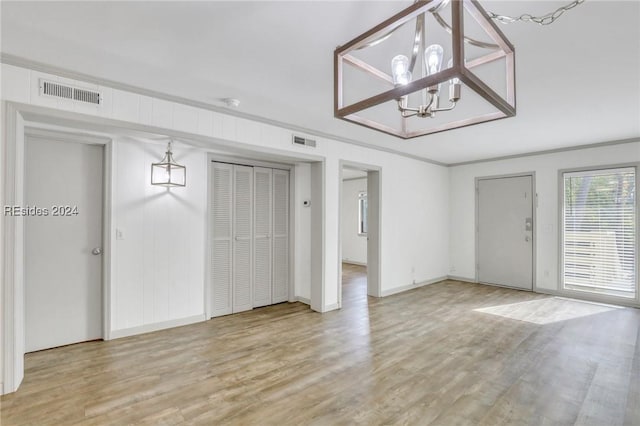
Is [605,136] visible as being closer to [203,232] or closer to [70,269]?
[203,232]

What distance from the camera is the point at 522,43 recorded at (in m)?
A: 2.20

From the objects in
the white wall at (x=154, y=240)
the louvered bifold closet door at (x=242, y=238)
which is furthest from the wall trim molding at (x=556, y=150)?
the white wall at (x=154, y=240)

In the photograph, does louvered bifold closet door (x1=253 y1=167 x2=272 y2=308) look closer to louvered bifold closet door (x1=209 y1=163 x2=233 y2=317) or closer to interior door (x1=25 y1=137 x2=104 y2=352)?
louvered bifold closet door (x1=209 y1=163 x2=233 y2=317)

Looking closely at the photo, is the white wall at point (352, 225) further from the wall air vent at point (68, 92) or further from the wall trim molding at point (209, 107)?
the wall air vent at point (68, 92)

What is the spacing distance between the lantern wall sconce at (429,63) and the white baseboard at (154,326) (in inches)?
125

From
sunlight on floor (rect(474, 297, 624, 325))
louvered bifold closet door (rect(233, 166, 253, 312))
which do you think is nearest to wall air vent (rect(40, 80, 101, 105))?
louvered bifold closet door (rect(233, 166, 253, 312))

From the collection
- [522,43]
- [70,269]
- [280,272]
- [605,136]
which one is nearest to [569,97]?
[522,43]

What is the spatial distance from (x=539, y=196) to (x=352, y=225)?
4645 millimetres

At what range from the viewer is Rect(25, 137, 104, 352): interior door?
10.2 ft

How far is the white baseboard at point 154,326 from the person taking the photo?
3.40 metres

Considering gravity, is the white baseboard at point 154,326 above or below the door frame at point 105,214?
below

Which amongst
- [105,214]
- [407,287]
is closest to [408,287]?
[407,287]

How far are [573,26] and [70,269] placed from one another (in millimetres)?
4711

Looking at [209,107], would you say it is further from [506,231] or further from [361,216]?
[361,216]
